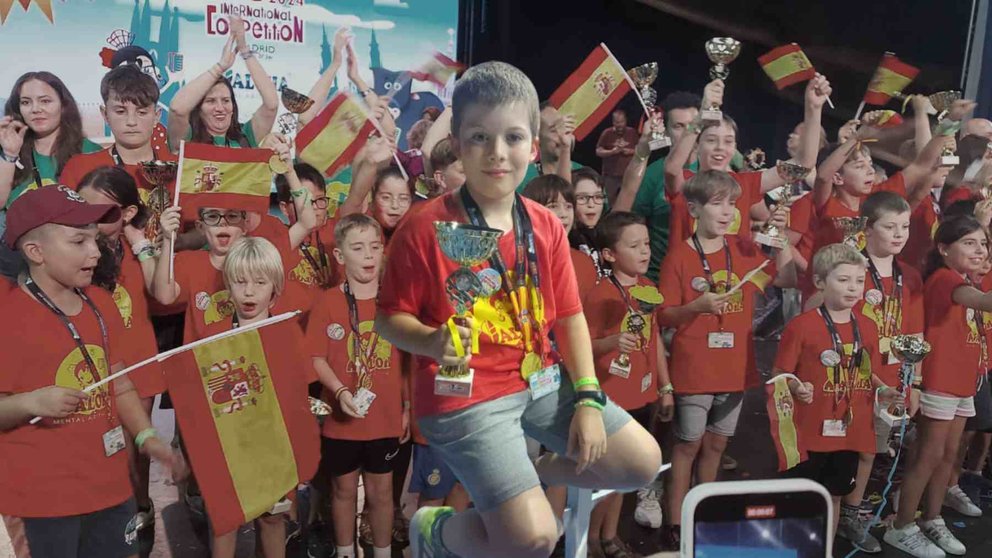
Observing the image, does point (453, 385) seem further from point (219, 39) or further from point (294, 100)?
point (219, 39)

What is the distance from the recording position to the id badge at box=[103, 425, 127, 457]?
2.78 metres

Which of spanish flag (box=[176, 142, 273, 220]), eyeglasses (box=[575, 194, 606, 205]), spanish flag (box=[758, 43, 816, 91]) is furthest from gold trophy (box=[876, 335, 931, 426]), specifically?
spanish flag (box=[176, 142, 273, 220])

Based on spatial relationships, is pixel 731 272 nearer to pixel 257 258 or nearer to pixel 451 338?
pixel 257 258

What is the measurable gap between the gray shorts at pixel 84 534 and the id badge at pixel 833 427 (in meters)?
2.72

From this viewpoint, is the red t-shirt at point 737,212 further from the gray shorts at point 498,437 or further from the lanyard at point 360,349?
the gray shorts at point 498,437

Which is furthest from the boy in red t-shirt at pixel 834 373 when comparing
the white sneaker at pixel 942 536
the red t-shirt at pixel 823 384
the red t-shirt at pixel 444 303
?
the red t-shirt at pixel 444 303

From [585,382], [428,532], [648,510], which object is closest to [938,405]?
[648,510]

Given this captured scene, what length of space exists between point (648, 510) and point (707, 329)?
0.95 m

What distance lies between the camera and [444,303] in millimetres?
2102

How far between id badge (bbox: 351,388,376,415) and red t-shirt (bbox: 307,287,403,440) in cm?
3

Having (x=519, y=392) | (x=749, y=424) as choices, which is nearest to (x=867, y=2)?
(x=749, y=424)

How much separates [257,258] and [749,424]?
11.7 feet

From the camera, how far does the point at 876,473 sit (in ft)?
16.3

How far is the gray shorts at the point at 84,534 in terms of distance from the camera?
2.70 m
